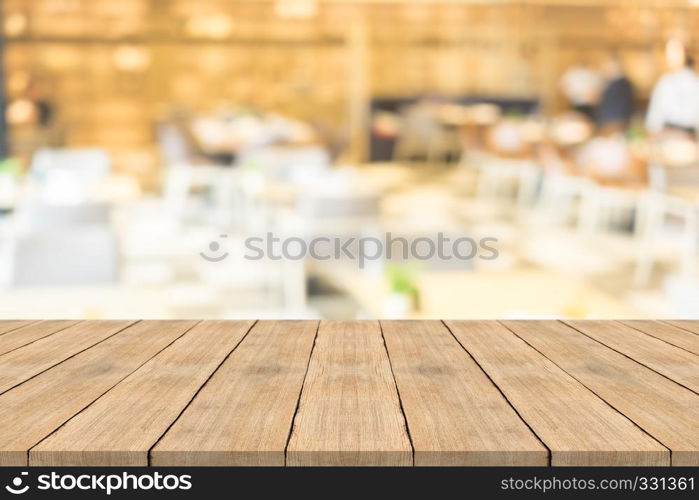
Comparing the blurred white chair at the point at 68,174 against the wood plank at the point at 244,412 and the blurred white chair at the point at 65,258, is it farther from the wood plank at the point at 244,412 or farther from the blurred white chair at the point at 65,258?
the wood plank at the point at 244,412

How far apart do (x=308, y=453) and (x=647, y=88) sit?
578 inches

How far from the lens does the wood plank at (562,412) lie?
967mm

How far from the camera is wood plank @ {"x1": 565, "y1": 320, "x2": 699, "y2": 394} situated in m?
1.34

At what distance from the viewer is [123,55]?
13.1 m

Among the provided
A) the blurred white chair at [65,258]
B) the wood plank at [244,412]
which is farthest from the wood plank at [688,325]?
the blurred white chair at [65,258]

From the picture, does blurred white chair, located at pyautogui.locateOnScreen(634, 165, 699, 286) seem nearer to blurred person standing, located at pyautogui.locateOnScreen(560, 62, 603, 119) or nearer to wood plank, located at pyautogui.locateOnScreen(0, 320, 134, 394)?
wood plank, located at pyautogui.locateOnScreen(0, 320, 134, 394)

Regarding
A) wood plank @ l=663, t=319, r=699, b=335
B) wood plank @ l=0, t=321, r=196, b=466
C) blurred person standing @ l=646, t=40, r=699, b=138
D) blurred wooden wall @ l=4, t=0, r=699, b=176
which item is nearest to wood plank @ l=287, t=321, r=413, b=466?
wood plank @ l=0, t=321, r=196, b=466

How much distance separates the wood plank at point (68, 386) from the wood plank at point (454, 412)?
427mm

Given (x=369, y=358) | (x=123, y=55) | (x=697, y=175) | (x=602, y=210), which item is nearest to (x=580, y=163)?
(x=602, y=210)

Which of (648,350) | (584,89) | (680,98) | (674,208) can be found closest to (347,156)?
(584,89)

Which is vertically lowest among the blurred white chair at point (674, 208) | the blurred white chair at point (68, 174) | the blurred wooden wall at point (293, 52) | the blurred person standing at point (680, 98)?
the blurred white chair at point (674, 208)

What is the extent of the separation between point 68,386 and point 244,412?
0.30 metres

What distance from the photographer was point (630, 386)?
1255 millimetres

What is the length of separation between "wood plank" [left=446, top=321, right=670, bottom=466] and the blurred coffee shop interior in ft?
2.88
